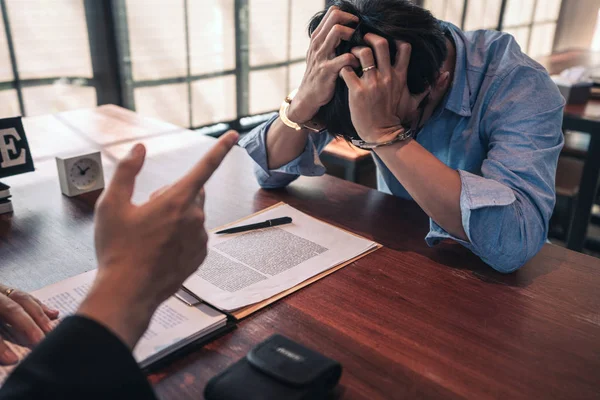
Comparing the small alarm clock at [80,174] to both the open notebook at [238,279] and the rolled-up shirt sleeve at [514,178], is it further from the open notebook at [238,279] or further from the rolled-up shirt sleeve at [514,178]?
the rolled-up shirt sleeve at [514,178]

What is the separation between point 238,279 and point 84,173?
585 mm

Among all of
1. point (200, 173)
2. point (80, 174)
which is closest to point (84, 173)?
point (80, 174)

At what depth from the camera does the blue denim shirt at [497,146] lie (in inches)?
35.4

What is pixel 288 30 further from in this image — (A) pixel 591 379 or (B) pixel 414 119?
(A) pixel 591 379

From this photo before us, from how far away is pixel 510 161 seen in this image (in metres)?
0.97

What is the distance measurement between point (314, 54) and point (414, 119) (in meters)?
0.24

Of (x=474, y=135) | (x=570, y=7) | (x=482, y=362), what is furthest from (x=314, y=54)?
(x=570, y=7)

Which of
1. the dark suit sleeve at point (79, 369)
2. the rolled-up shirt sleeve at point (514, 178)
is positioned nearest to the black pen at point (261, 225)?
the rolled-up shirt sleeve at point (514, 178)

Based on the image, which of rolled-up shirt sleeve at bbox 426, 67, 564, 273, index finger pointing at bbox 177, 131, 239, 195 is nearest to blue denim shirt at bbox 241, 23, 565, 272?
rolled-up shirt sleeve at bbox 426, 67, 564, 273

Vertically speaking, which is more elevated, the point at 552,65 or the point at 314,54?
the point at 314,54

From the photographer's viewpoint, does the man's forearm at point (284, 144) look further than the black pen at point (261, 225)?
Yes

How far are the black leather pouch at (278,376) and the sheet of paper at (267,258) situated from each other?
0.51 feet

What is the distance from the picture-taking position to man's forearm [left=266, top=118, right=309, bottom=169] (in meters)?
1.22

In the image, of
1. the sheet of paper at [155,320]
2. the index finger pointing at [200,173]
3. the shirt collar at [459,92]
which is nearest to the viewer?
the index finger pointing at [200,173]
